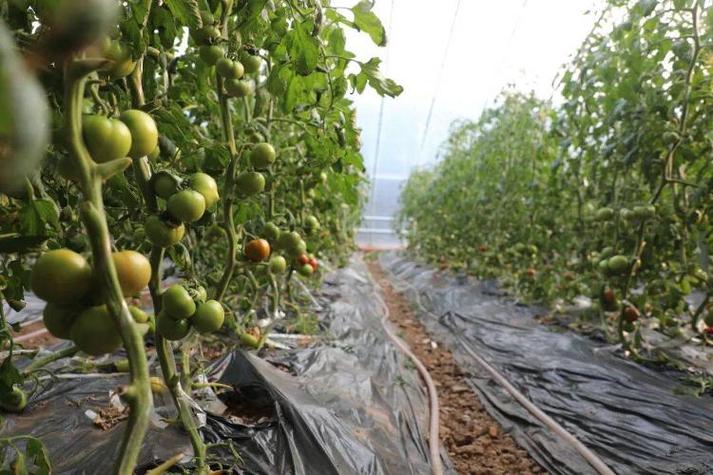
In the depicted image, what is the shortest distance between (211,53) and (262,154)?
0.29 meters

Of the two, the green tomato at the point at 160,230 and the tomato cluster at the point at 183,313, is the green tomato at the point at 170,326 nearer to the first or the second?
the tomato cluster at the point at 183,313

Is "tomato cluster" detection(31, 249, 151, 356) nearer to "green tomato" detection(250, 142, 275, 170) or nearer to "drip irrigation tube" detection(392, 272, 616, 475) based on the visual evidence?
"green tomato" detection(250, 142, 275, 170)

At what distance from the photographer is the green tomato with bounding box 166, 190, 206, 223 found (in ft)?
2.76

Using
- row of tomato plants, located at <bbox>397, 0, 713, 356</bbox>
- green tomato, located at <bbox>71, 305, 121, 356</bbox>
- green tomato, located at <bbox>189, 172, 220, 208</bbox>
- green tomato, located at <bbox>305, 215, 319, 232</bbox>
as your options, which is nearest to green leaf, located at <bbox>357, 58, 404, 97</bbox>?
green tomato, located at <bbox>189, 172, 220, 208</bbox>

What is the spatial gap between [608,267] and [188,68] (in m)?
2.44

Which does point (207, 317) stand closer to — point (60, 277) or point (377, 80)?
point (60, 277)

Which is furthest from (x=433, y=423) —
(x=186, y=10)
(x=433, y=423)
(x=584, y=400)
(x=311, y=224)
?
(x=186, y=10)

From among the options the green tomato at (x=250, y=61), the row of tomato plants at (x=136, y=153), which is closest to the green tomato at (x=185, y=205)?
the row of tomato plants at (x=136, y=153)

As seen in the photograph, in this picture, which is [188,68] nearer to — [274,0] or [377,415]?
[274,0]

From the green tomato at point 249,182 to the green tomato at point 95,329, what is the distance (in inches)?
25.7

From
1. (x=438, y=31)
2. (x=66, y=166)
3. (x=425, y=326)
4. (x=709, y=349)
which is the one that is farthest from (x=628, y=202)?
(x=438, y=31)

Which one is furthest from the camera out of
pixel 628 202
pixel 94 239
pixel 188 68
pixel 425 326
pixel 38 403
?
pixel 425 326

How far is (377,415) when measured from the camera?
2.11 m

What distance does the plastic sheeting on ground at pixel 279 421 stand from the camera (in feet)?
4.45
